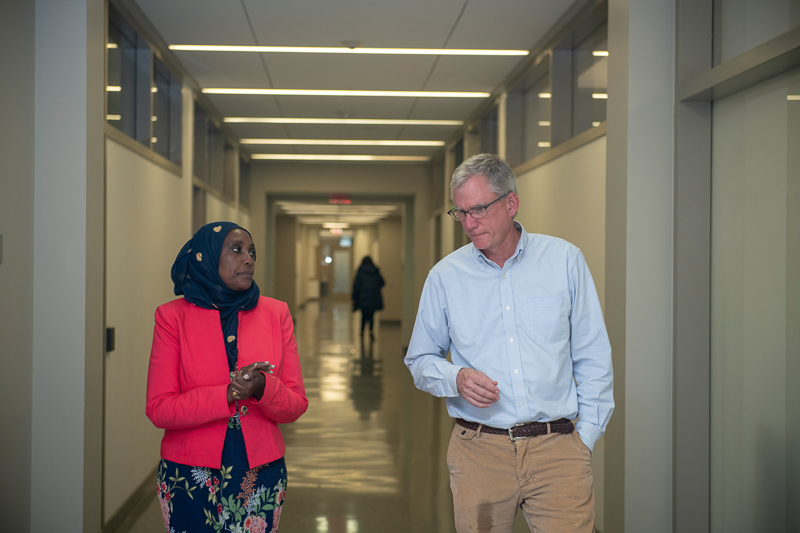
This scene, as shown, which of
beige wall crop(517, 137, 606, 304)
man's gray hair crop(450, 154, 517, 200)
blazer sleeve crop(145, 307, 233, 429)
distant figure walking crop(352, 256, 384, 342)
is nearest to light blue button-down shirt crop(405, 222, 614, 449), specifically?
man's gray hair crop(450, 154, 517, 200)

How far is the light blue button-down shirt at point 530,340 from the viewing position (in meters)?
1.93

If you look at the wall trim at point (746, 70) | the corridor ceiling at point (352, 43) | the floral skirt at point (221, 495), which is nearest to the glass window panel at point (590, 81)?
the corridor ceiling at point (352, 43)

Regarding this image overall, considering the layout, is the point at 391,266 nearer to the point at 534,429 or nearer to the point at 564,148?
the point at 564,148

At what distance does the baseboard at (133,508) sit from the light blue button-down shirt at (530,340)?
273 cm

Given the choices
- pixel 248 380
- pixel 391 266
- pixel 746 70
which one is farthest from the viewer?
pixel 391 266

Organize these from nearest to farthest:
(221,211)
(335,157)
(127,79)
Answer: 1. (127,79)
2. (221,211)
3. (335,157)

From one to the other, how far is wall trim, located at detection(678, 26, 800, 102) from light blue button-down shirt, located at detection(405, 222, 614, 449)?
1.24 m

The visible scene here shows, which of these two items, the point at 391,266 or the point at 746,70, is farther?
the point at 391,266

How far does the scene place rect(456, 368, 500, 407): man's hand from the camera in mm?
1802

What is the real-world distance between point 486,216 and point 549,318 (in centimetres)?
39

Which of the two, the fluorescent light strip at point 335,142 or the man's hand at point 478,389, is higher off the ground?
the fluorescent light strip at point 335,142

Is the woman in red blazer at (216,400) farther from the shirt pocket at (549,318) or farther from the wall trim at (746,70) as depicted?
the wall trim at (746,70)

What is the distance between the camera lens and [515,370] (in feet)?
6.37

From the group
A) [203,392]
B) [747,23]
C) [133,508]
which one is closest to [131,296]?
[133,508]
